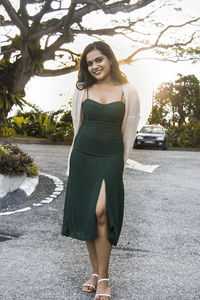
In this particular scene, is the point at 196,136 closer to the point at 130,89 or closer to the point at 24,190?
the point at 24,190

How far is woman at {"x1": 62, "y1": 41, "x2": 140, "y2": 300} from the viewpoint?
10.5 feet

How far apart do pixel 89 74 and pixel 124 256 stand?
1.94 m

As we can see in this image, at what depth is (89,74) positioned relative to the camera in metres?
3.51

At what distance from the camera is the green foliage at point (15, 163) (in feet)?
23.7

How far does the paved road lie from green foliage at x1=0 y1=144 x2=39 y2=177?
0.64 m

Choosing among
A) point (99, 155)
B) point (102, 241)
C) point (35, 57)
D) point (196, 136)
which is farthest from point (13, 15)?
point (196, 136)

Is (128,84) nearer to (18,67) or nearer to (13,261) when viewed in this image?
(13,261)

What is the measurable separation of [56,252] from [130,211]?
248 cm

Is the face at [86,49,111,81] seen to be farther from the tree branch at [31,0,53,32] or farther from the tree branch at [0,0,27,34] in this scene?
the tree branch at [31,0,53,32]

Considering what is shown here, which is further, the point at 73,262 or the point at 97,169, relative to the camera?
the point at 73,262

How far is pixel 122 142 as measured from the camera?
11.0 feet

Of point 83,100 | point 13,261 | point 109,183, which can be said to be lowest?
point 13,261

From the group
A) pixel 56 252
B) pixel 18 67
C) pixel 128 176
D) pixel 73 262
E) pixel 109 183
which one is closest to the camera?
pixel 109 183

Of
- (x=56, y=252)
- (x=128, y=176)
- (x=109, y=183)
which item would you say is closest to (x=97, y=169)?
(x=109, y=183)
